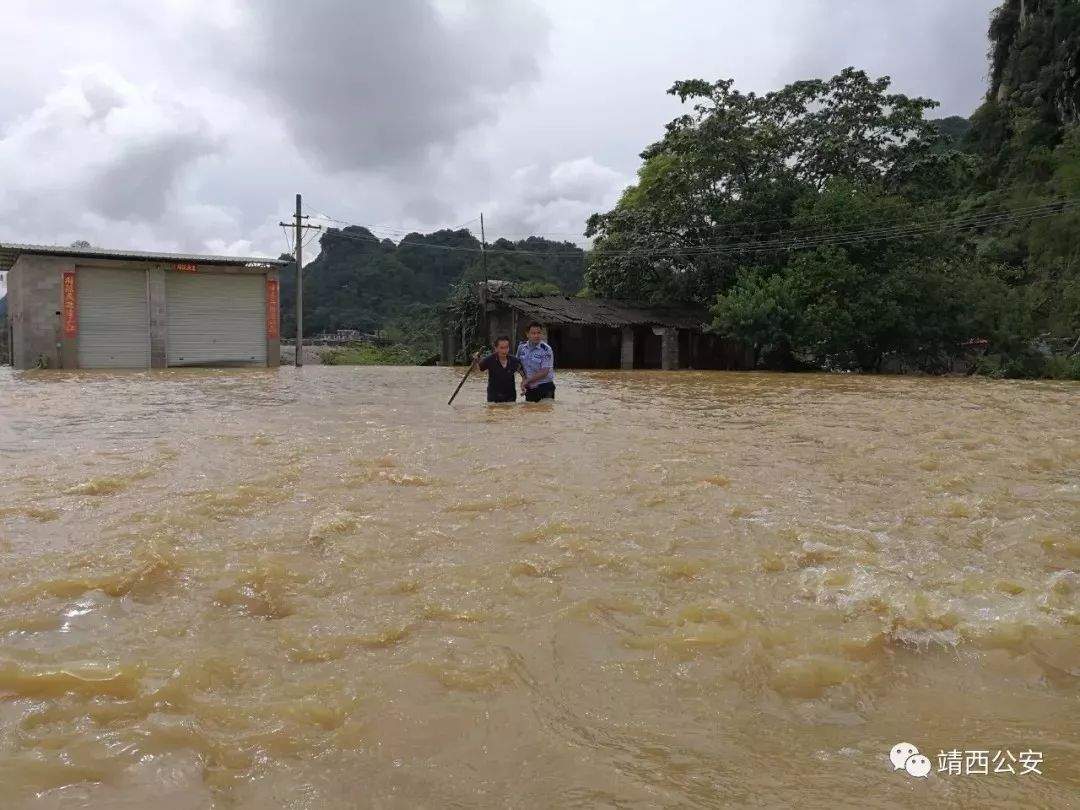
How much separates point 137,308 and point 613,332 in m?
17.3

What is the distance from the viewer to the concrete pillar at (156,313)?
23.3 meters

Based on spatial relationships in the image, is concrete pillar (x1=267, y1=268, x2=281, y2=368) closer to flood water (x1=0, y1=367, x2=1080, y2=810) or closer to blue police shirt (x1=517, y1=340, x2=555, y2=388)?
blue police shirt (x1=517, y1=340, x2=555, y2=388)

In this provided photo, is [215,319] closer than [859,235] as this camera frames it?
Yes

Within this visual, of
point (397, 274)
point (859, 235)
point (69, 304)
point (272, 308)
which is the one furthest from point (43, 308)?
point (397, 274)

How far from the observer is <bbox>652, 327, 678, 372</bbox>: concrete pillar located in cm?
2977

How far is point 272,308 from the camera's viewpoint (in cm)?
2559

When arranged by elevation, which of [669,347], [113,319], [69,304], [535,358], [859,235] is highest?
[859,235]

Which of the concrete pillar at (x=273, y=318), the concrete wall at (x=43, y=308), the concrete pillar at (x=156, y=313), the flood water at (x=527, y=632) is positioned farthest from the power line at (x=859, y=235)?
the flood water at (x=527, y=632)

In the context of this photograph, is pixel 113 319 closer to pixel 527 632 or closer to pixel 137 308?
pixel 137 308

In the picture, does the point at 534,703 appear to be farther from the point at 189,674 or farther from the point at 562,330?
the point at 562,330

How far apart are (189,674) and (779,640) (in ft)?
7.00

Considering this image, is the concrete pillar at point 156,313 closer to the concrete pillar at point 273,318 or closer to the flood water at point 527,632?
the concrete pillar at point 273,318

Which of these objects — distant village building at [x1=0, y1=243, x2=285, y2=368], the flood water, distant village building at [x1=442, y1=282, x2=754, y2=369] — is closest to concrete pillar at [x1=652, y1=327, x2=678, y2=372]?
distant village building at [x1=442, y1=282, x2=754, y2=369]

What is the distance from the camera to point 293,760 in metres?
2.03
